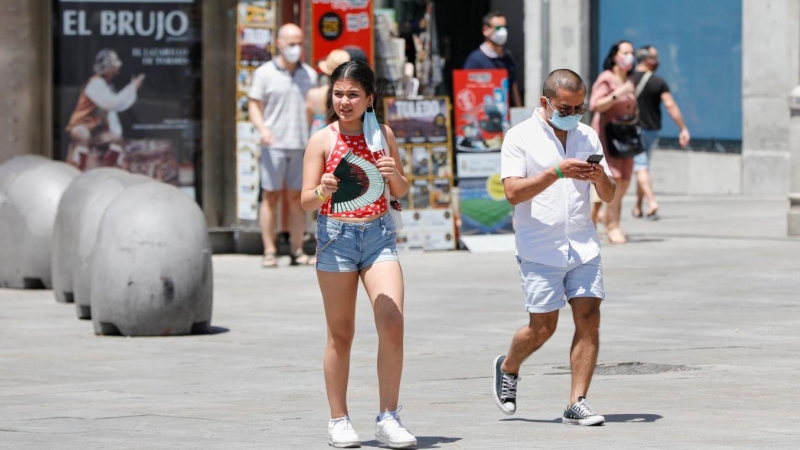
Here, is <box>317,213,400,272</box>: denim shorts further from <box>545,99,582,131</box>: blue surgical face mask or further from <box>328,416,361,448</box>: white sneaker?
<box>545,99,582,131</box>: blue surgical face mask

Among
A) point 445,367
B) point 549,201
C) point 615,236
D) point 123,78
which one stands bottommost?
point 445,367

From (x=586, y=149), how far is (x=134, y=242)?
4364 mm

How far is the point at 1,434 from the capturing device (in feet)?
24.8

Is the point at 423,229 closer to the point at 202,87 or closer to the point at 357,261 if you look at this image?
the point at 202,87

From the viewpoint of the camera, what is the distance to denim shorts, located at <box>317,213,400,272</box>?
7332 mm

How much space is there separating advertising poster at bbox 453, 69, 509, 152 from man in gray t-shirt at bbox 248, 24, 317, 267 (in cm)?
168

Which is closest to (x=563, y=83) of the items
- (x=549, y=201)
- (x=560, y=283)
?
(x=549, y=201)

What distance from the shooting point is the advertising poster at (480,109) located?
1641 cm

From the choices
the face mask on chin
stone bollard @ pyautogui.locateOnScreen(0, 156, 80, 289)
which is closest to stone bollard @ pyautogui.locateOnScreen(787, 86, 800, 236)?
the face mask on chin

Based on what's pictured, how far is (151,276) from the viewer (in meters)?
11.3

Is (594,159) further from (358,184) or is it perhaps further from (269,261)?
(269,261)

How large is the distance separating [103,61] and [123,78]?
24 centimetres

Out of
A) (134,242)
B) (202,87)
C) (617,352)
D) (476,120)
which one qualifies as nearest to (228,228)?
(202,87)

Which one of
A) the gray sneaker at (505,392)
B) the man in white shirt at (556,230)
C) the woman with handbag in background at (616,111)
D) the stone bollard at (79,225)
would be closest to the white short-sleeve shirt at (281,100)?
the stone bollard at (79,225)
